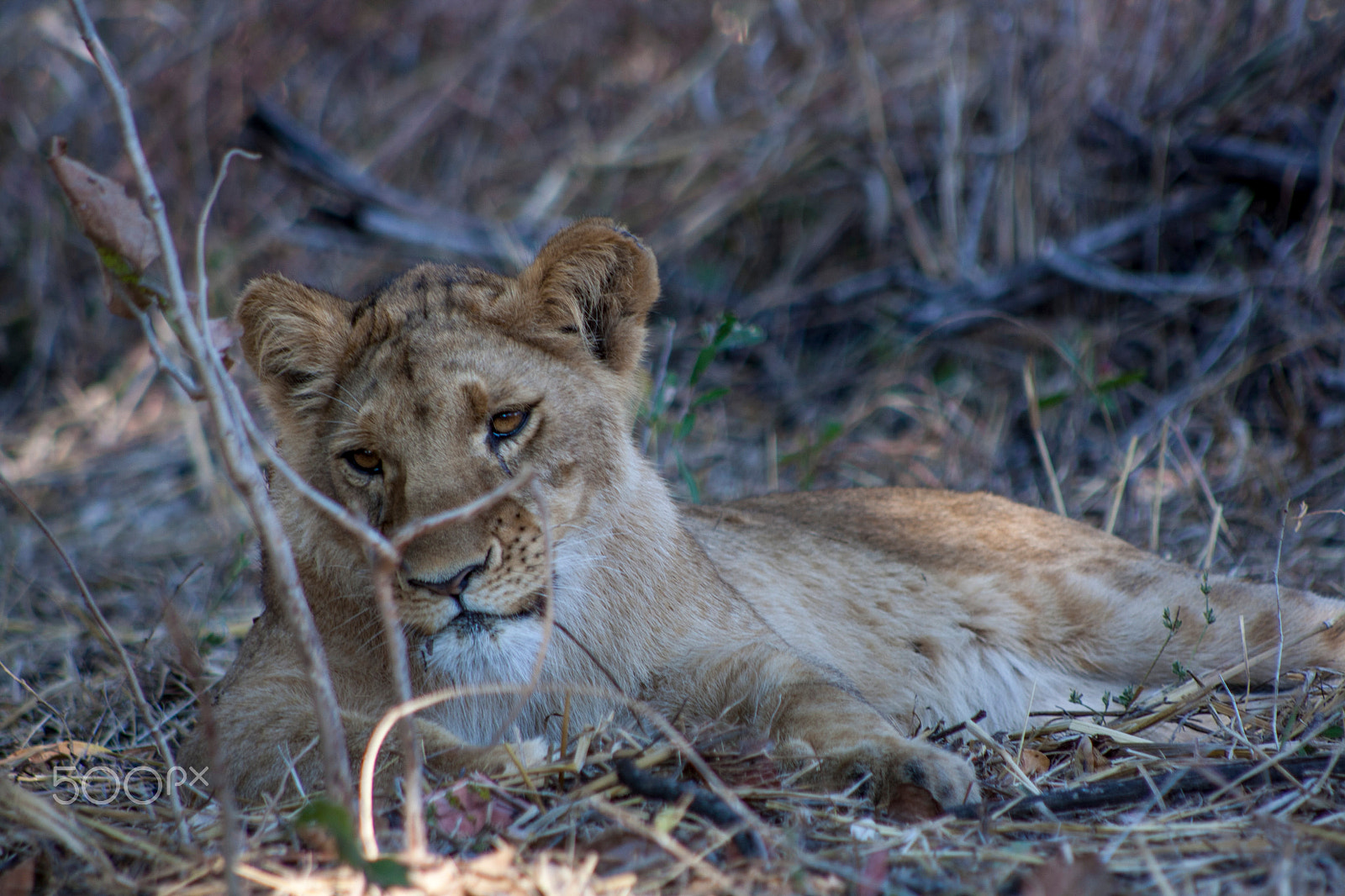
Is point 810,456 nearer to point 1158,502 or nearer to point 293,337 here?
point 1158,502

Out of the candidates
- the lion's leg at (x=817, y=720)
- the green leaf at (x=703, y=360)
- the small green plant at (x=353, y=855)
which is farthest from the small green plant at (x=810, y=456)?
the small green plant at (x=353, y=855)

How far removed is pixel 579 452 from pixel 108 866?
1495 mm

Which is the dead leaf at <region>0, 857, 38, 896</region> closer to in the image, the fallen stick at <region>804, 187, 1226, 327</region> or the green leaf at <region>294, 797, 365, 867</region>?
the green leaf at <region>294, 797, 365, 867</region>

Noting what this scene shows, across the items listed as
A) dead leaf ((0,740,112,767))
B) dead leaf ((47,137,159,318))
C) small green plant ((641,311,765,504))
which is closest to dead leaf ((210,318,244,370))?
dead leaf ((47,137,159,318))

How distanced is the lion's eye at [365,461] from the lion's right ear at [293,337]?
0.28 m

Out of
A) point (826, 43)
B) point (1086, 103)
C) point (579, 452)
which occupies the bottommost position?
point (579, 452)

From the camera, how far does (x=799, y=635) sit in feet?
12.2

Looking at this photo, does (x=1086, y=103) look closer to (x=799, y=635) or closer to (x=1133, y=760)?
(x=799, y=635)

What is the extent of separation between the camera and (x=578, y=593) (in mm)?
2998

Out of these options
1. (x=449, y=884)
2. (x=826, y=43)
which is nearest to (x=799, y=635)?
(x=449, y=884)

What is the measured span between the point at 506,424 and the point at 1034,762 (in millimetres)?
1633

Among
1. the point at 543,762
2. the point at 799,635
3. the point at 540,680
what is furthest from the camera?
the point at 799,635

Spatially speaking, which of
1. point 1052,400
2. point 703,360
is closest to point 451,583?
point 703,360

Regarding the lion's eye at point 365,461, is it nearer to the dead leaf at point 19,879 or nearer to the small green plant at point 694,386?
the dead leaf at point 19,879
